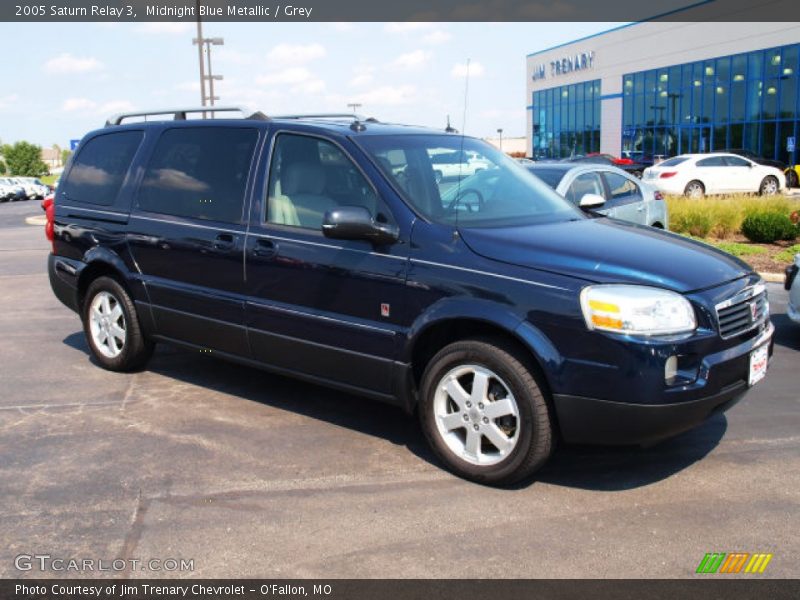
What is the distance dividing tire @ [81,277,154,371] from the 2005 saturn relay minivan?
31 mm

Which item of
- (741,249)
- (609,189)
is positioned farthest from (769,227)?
(609,189)

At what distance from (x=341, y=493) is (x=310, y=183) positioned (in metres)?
1.92

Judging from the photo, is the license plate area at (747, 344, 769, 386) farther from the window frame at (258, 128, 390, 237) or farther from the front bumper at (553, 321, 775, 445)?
the window frame at (258, 128, 390, 237)

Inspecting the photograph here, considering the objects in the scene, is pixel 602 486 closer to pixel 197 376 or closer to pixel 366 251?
pixel 366 251

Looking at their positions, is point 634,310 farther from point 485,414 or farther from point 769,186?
point 769,186

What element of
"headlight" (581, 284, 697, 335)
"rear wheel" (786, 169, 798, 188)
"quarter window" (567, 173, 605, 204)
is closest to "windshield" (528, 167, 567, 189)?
"quarter window" (567, 173, 605, 204)

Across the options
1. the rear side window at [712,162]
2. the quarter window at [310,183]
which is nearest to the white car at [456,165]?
the quarter window at [310,183]

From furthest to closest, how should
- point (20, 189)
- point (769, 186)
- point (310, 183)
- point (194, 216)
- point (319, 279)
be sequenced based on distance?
point (20, 189), point (769, 186), point (194, 216), point (310, 183), point (319, 279)

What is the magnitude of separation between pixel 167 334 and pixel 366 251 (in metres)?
2.03

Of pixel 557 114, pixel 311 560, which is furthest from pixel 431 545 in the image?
pixel 557 114

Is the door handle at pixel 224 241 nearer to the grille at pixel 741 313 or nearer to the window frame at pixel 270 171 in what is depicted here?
the window frame at pixel 270 171

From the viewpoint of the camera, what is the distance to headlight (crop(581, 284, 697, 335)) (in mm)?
3693

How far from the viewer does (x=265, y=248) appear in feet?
16.1
